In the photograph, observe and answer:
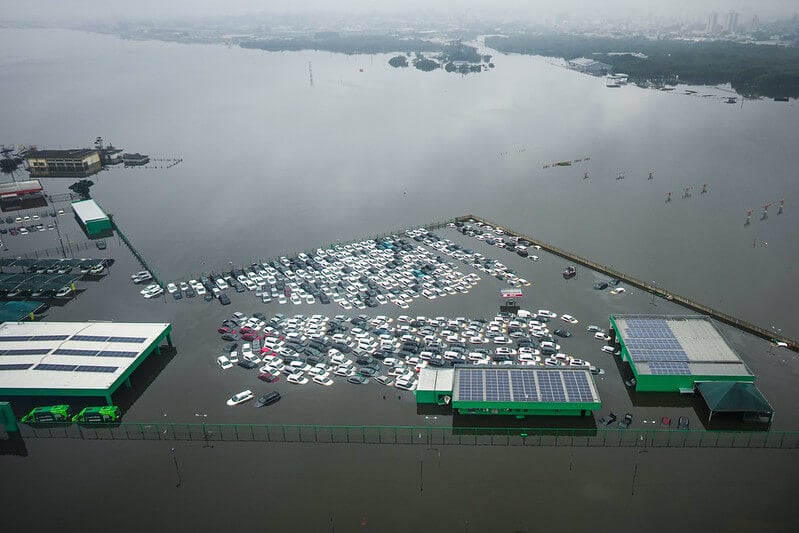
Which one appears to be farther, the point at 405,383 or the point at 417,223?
the point at 417,223

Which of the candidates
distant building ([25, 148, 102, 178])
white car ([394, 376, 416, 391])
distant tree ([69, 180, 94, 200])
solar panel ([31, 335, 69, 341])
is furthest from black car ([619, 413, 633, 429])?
distant building ([25, 148, 102, 178])

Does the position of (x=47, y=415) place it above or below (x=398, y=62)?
below

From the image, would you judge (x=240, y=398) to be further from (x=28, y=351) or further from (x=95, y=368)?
(x=28, y=351)

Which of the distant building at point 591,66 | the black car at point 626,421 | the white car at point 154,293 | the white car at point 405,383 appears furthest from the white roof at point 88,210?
the distant building at point 591,66

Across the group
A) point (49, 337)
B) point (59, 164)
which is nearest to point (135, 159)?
point (59, 164)

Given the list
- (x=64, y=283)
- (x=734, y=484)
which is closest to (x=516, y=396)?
(x=734, y=484)

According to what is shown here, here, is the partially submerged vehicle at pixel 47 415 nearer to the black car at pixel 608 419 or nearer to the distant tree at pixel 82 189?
the black car at pixel 608 419
